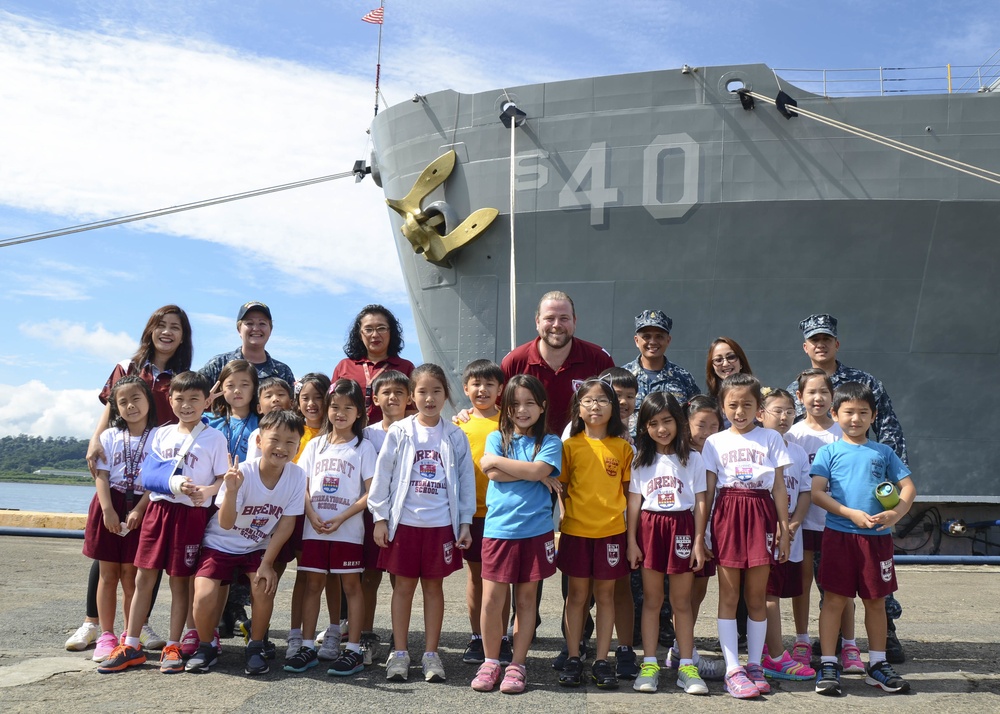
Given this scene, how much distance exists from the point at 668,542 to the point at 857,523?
907 millimetres

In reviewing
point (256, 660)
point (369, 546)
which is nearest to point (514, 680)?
point (369, 546)

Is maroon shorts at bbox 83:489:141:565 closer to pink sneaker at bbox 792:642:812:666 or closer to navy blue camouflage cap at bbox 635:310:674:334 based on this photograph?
navy blue camouflage cap at bbox 635:310:674:334

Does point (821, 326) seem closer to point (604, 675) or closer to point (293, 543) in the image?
point (604, 675)

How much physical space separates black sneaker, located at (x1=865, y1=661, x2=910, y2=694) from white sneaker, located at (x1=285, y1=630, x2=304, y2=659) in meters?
2.70

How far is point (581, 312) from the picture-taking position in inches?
369

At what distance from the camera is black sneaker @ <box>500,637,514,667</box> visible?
4016 millimetres

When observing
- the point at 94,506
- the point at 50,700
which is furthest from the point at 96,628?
the point at 50,700

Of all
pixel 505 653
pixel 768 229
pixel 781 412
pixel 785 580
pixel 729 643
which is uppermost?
pixel 768 229

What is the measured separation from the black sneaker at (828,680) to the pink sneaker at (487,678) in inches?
55.7

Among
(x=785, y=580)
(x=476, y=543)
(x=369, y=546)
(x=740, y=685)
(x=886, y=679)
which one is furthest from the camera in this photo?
(x=476, y=543)

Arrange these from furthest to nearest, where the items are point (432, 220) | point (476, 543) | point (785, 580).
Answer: point (432, 220) < point (476, 543) < point (785, 580)

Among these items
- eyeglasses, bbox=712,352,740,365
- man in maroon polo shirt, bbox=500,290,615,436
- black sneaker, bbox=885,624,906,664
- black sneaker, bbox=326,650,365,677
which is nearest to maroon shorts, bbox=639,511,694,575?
man in maroon polo shirt, bbox=500,290,615,436

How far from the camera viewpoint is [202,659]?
3689mm

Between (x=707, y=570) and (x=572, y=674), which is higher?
(x=707, y=570)
